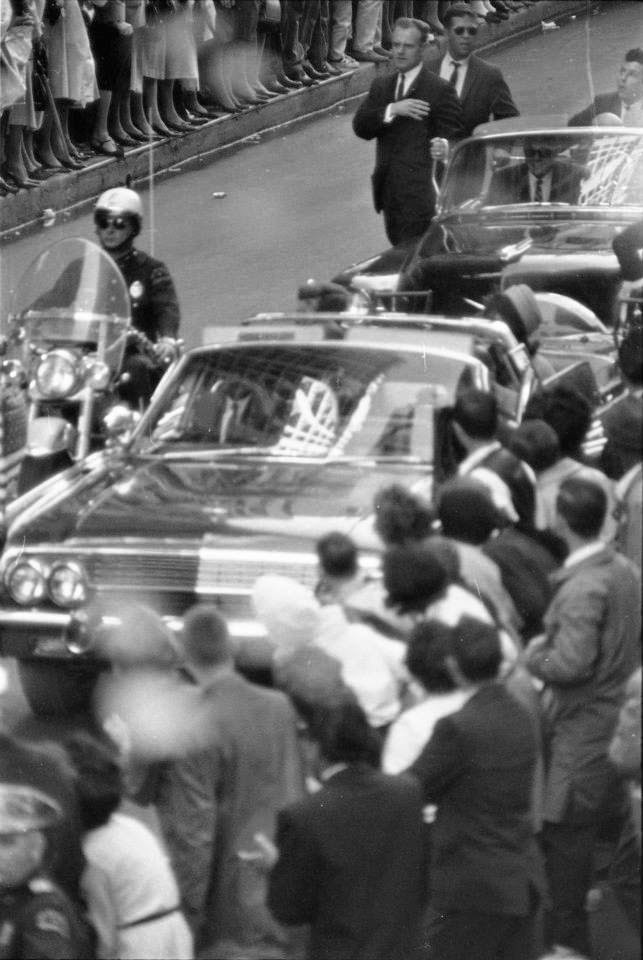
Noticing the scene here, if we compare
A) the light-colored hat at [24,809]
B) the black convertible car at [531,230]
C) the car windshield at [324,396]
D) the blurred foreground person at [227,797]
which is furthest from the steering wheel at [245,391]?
the light-colored hat at [24,809]

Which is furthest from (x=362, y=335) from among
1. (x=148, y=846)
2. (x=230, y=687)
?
(x=148, y=846)

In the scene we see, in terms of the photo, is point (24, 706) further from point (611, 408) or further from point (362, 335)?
point (611, 408)

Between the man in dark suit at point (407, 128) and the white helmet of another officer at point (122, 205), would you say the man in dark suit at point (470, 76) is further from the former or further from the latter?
the white helmet of another officer at point (122, 205)

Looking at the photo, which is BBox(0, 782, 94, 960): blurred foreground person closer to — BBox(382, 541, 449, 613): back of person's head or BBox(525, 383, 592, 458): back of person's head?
BBox(382, 541, 449, 613): back of person's head

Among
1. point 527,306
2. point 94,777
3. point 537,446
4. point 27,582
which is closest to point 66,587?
point 27,582

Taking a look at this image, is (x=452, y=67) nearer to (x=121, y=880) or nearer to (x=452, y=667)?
(x=452, y=667)

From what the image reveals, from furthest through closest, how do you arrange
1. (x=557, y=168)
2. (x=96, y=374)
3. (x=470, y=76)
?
(x=96, y=374), (x=557, y=168), (x=470, y=76)

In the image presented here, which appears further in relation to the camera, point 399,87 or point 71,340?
point 71,340
